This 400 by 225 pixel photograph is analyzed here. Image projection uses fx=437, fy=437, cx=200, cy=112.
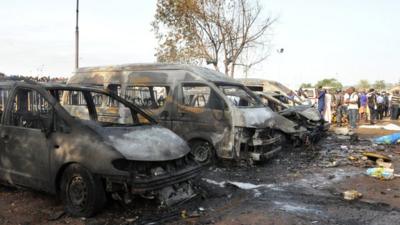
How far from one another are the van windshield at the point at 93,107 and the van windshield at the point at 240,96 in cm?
263

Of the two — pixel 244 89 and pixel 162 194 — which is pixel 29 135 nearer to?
pixel 162 194

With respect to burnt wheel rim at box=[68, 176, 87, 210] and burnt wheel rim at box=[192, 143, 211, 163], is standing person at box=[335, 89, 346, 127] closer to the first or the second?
burnt wheel rim at box=[192, 143, 211, 163]

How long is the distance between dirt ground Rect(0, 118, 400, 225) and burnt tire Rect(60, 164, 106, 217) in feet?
0.39

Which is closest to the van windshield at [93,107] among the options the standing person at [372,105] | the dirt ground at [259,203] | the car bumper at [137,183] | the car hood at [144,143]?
the car hood at [144,143]

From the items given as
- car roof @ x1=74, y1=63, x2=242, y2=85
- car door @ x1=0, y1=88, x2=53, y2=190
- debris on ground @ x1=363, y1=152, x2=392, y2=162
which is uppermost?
car roof @ x1=74, y1=63, x2=242, y2=85

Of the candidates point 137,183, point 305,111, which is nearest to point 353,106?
point 305,111

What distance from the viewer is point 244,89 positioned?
961 centimetres

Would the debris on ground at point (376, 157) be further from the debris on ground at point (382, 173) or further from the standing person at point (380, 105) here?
the standing person at point (380, 105)

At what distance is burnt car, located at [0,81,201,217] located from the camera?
4.96m

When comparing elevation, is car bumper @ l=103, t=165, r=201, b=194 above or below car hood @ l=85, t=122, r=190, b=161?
below

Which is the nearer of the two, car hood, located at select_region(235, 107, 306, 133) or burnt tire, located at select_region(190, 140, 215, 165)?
car hood, located at select_region(235, 107, 306, 133)

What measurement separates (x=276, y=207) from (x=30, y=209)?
10.4 feet

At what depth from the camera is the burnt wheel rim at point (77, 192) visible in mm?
5109

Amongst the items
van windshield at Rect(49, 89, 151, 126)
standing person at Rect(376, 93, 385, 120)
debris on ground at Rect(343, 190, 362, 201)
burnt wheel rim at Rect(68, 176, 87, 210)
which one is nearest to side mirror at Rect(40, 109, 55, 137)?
van windshield at Rect(49, 89, 151, 126)
